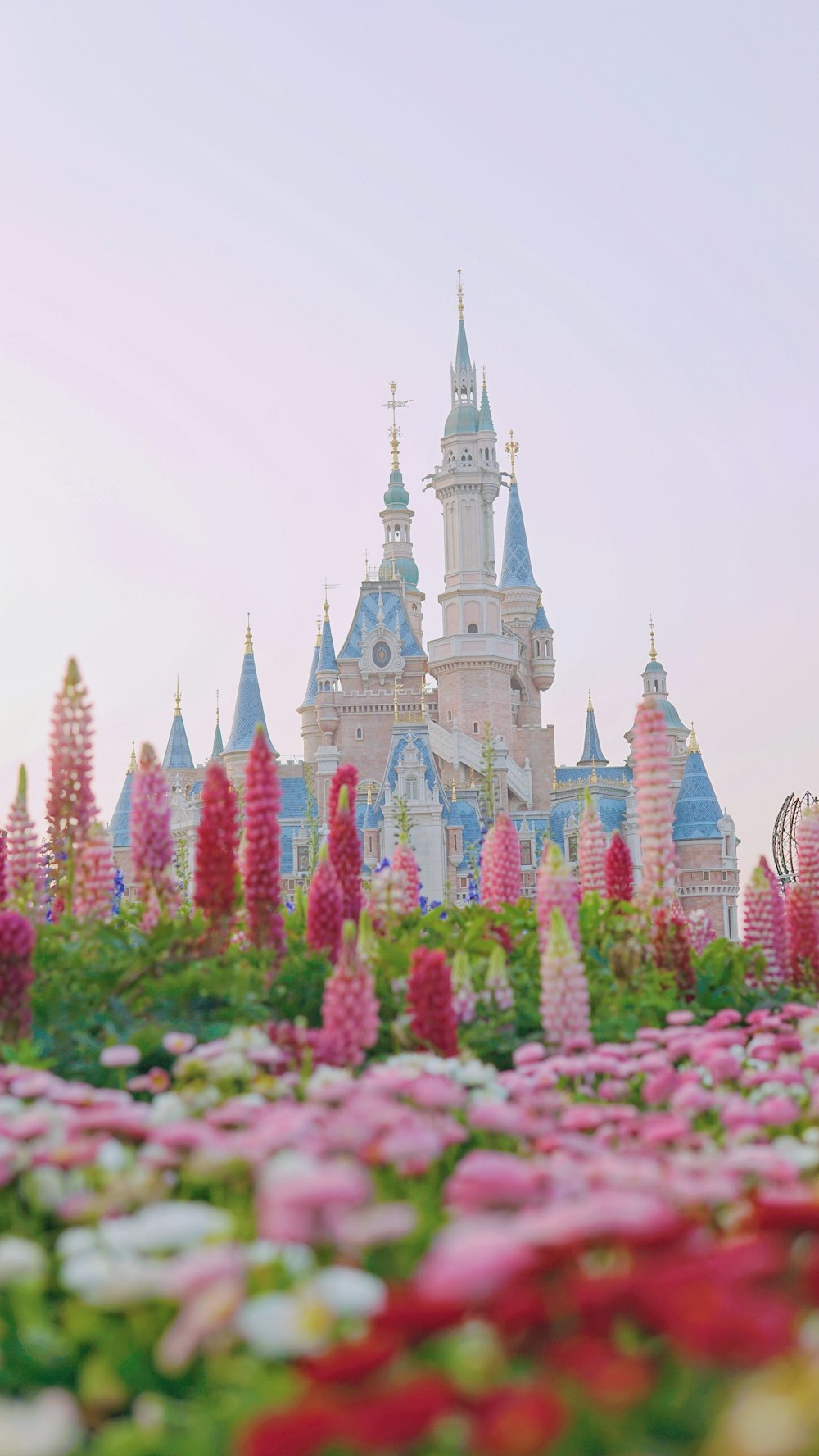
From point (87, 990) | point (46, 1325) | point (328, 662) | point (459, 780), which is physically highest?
point (328, 662)

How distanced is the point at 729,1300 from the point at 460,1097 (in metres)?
1.80

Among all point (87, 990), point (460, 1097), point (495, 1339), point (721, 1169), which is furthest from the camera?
point (87, 990)

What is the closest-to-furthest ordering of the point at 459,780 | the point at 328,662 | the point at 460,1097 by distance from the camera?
the point at 460,1097, the point at 459,780, the point at 328,662

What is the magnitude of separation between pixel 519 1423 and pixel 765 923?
5700mm

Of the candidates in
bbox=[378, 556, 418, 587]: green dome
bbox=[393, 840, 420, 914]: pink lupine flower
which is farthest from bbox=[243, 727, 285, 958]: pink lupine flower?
bbox=[378, 556, 418, 587]: green dome

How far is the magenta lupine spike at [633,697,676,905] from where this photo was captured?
6.90 metres

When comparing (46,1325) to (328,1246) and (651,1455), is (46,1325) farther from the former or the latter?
(651,1455)

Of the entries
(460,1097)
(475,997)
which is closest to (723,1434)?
(460,1097)

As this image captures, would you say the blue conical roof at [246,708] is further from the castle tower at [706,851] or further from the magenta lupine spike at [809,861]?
the magenta lupine spike at [809,861]

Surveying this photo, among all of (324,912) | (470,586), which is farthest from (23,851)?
(470,586)

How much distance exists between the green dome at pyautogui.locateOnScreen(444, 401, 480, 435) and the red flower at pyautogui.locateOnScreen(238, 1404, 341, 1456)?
64006 mm

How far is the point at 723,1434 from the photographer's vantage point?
1627 millimetres

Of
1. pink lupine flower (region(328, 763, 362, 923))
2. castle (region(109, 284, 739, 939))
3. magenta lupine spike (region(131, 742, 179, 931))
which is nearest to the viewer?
magenta lupine spike (region(131, 742, 179, 931))

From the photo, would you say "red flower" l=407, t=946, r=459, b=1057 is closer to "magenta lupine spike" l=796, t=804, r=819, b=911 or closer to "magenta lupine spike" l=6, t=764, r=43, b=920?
"magenta lupine spike" l=6, t=764, r=43, b=920
